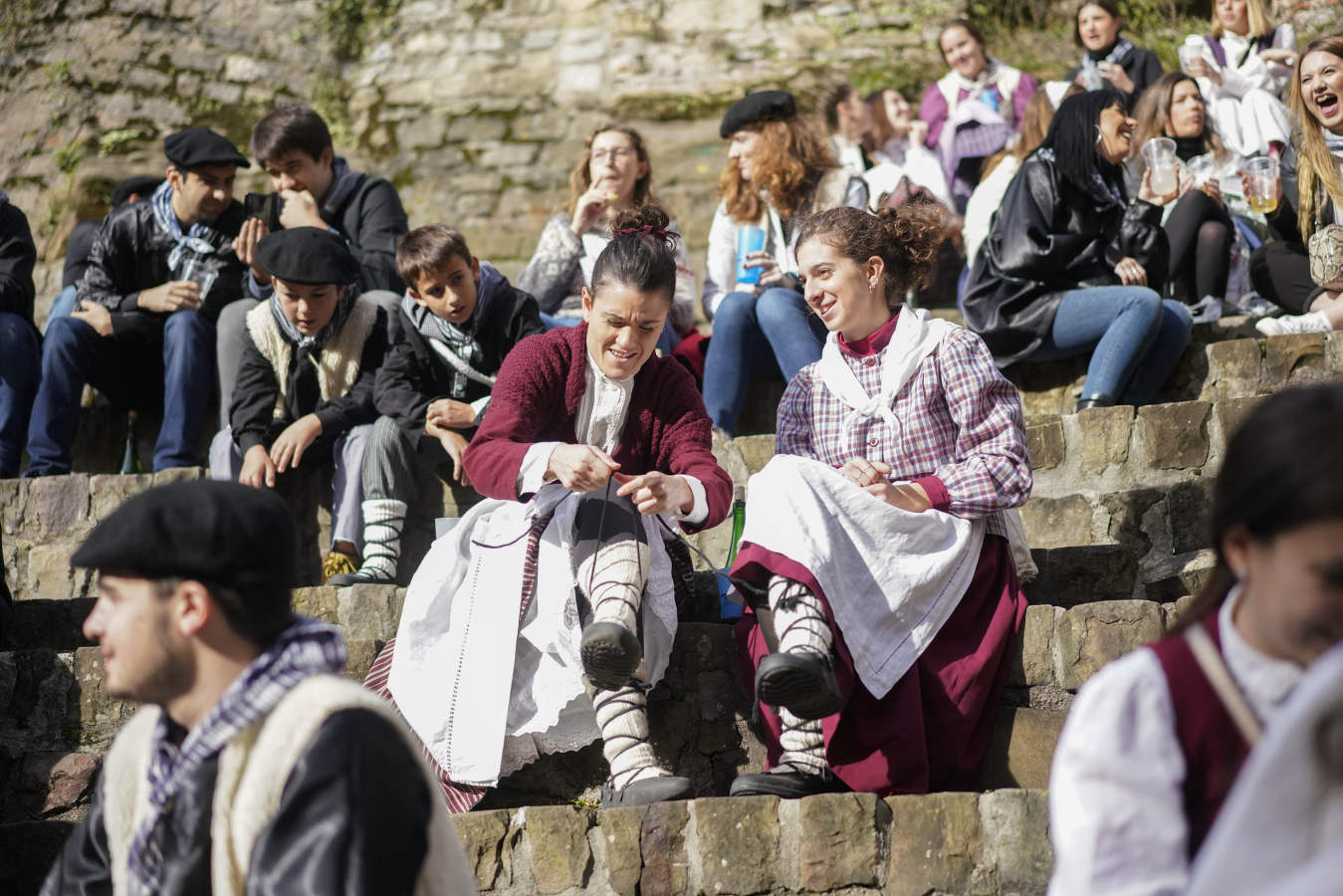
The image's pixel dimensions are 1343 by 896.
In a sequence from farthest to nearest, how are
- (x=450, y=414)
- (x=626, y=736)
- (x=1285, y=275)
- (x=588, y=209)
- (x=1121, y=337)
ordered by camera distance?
(x=588, y=209) → (x=1285, y=275) → (x=1121, y=337) → (x=450, y=414) → (x=626, y=736)

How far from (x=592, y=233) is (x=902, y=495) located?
2321 mm

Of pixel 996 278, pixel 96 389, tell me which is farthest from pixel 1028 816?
pixel 96 389

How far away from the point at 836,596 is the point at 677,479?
435mm

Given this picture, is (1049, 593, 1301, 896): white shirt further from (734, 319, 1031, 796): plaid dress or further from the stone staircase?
(734, 319, 1031, 796): plaid dress

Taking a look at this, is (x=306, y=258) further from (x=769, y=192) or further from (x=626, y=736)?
(x=626, y=736)

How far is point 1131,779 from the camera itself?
150cm

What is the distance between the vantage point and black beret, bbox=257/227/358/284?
428 cm

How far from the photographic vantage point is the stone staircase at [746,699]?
271cm

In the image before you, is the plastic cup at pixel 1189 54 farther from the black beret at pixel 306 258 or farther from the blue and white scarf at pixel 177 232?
the blue and white scarf at pixel 177 232

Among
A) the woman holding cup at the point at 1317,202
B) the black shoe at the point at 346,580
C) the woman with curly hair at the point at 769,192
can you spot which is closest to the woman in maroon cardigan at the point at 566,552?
the black shoe at the point at 346,580

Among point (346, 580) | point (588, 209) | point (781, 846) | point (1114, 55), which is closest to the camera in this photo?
point (781, 846)

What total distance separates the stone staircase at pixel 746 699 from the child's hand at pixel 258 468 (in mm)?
212

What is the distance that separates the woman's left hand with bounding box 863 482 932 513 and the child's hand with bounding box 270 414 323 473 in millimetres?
1849

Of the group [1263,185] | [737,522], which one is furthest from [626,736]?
[1263,185]
